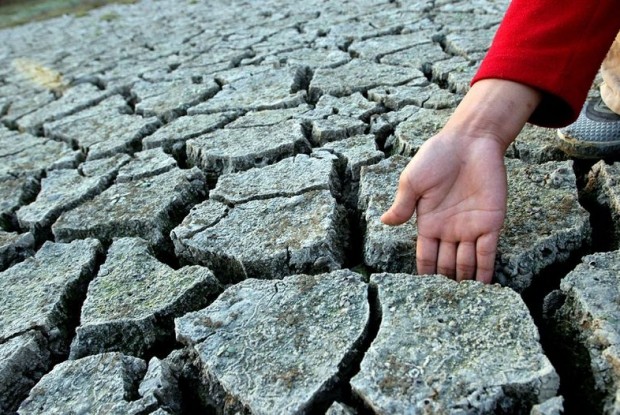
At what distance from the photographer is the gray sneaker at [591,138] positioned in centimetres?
160

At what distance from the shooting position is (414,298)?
116cm

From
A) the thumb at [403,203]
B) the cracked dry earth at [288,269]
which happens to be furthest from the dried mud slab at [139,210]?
the thumb at [403,203]

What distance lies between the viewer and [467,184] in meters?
1.23

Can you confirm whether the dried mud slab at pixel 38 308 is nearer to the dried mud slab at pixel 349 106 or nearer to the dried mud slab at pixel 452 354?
the dried mud slab at pixel 452 354

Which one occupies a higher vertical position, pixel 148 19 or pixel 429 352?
pixel 429 352

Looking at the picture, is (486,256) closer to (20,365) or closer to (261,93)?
(20,365)

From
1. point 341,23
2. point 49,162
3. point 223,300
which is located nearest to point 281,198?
point 223,300

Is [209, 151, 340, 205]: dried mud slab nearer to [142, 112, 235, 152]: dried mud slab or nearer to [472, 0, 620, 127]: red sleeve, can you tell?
[142, 112, 235, 152]: dried mud slab

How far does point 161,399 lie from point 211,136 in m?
1.34

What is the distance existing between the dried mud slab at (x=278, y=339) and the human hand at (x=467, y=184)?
19 centimetres

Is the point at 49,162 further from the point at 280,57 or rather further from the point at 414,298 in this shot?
the point at 414,298

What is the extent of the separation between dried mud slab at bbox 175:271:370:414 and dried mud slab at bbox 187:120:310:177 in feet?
2.47

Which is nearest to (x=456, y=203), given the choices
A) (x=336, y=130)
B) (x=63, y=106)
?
(x=336, y=130)

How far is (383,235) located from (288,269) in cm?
24
